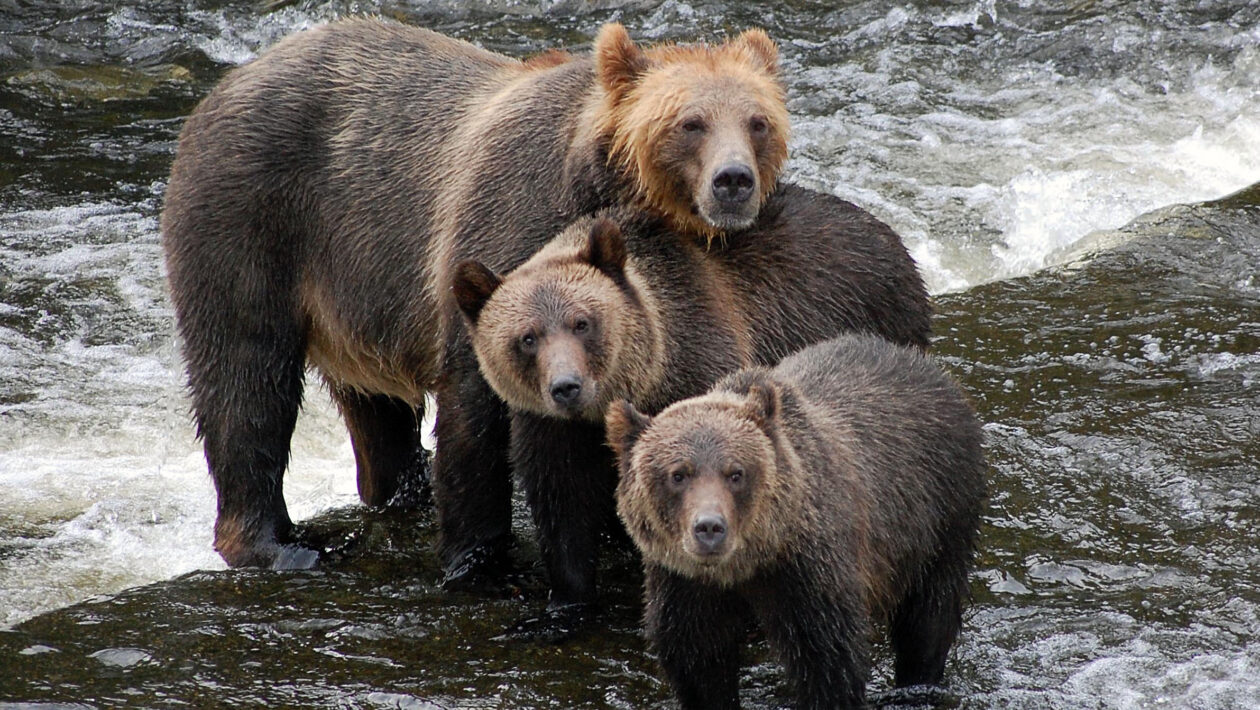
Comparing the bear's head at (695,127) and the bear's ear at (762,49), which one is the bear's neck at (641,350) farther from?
the bear's ear at (762,49)

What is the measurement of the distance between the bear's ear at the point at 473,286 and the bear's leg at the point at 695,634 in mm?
1758

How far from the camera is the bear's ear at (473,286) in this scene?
25.8ft

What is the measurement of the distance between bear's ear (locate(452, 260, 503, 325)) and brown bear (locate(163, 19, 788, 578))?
65 centimetres

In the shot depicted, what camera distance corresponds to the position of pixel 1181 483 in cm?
939

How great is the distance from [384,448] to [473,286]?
2.92 meters

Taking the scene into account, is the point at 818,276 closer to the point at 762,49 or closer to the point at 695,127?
the point at 695,127

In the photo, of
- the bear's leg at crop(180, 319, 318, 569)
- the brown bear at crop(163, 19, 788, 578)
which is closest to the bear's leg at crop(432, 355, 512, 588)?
the brown bear at crop(163, 19, 788, 578)

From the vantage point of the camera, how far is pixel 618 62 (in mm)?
8531

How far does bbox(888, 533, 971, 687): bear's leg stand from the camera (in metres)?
7.55

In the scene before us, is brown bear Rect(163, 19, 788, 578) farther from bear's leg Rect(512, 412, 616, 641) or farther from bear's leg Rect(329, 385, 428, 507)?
bear's leg Rect(512, 412, 616, 641)

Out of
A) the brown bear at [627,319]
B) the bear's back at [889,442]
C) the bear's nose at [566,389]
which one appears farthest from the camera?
the brown bear at [627,319]

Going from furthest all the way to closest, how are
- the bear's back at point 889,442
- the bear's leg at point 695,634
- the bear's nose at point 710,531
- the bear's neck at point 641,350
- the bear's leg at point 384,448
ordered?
1. the bear's leg at point 384,448
2. the bear's neck at point 641,350
3. the bear's back at point 889,442
4. the bear's leg at point 695,634
5. the bear's nose at point 710,531

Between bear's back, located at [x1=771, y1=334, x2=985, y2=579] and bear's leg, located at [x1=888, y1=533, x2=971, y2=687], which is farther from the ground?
bear's back, located at [x1=771, y1=334, x2=985, y2=579]

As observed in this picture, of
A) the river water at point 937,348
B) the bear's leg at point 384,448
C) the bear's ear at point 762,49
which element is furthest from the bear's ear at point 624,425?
the bear's leg at point 384,448
